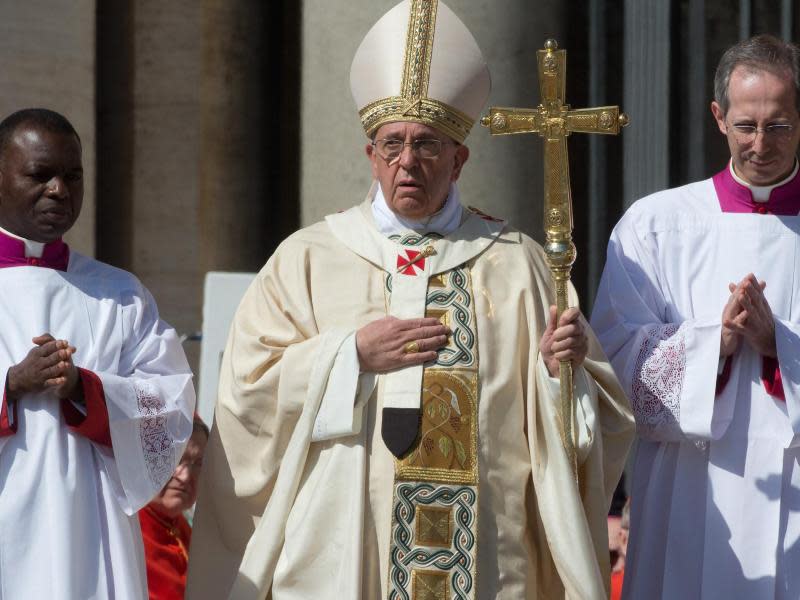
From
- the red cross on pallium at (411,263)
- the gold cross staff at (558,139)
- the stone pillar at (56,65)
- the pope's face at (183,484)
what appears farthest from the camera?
the stone pillar at (56,65)

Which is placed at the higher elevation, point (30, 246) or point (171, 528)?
point (30, 246)

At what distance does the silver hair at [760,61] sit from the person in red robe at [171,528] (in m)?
2.22

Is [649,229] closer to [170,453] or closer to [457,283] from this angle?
[457,283]

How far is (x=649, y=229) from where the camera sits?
618cm

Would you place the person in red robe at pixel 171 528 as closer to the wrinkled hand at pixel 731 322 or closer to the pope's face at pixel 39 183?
the pope's face at pixel 39 183

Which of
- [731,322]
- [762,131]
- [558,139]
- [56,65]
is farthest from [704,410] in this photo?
[56,65]

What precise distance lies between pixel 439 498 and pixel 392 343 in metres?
0.46

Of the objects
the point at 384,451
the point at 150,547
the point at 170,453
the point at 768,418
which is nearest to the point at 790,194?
the point at 768,418

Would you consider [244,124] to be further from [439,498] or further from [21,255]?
[439,498]

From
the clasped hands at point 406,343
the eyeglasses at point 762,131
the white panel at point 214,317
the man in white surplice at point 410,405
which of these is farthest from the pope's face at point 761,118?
the white panel at point 214,317

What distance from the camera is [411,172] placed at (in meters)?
5.62

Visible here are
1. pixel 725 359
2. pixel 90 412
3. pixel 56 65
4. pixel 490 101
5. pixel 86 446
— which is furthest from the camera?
pixel 56 65

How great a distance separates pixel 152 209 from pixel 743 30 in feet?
10.4

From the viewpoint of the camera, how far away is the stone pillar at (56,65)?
9.00 meters
